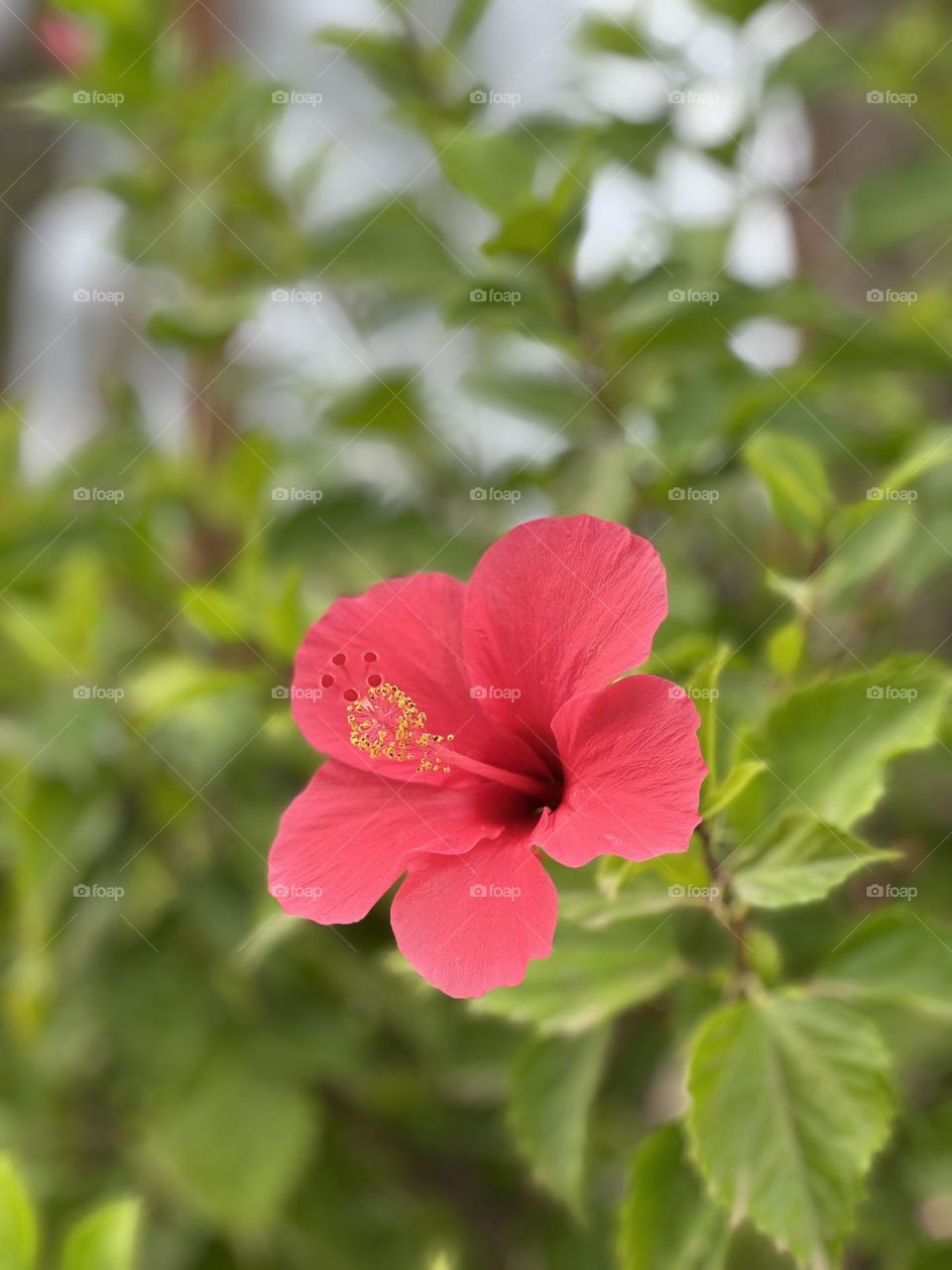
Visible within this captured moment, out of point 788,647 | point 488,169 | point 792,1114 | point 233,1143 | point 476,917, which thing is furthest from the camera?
point 233,1143

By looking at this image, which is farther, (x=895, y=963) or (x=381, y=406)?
(x=381, y=406)

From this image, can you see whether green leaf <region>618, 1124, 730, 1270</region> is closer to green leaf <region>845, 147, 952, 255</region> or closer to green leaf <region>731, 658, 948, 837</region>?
green leaf <region>731, 658, 948, 837</region>

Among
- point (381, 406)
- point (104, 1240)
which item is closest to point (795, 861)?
point (104, 1240)

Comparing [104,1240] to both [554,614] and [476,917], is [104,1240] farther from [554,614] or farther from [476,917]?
[554,614]

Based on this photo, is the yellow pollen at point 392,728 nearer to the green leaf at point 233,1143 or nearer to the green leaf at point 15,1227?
the green leaf at point 15,1227

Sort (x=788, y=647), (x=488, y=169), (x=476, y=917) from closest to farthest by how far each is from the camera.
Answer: (x=476, y=917) → (x=788, y=647) → (x=488, y=169)

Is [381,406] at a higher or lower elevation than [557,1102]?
higher

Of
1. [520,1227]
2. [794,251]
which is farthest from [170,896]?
[794,251]
